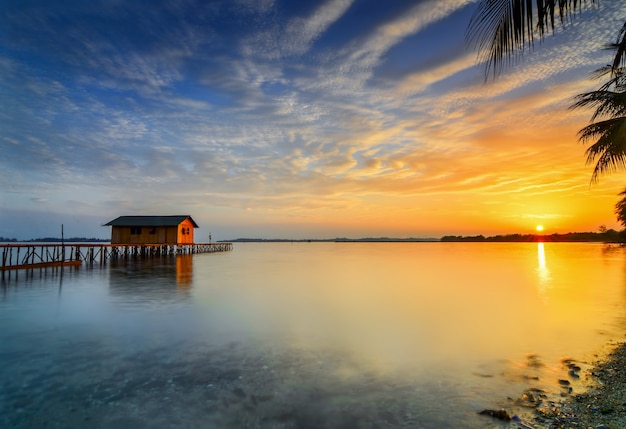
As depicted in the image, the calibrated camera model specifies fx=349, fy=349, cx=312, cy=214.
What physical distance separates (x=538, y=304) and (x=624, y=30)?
15852 mm

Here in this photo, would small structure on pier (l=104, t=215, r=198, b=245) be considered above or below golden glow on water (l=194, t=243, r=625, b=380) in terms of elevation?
above

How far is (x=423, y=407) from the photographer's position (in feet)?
20.5

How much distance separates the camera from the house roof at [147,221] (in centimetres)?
4829

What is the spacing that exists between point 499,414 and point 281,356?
5.36m

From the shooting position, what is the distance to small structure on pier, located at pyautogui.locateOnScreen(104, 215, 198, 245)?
48438 mm

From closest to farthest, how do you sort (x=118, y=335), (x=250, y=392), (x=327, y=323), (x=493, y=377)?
(x=250, y=392) → (x=493, y=377) → (x=118, y=335) → (x=327, y=323)

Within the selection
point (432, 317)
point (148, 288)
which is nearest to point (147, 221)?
point (148, 288)

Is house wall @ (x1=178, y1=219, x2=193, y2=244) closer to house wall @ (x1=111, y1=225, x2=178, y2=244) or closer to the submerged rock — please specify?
house wall @ (x1=111, y1=225, x2=178, y2=244)

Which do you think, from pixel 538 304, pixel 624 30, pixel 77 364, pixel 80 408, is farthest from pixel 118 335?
pixel 538 304

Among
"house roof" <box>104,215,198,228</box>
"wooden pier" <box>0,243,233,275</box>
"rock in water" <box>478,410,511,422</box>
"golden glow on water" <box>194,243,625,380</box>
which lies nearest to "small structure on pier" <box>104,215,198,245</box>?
"house roof" <box>104,215,198,228</box>

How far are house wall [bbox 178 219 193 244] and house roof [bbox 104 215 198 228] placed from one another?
1.09 metres

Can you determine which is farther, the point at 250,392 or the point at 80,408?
the point at 250,392

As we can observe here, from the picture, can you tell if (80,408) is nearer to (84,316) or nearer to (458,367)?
(458,367)

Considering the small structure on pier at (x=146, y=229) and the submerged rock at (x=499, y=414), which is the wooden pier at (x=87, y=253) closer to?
the small structure on pier at (x=146, y=229)
